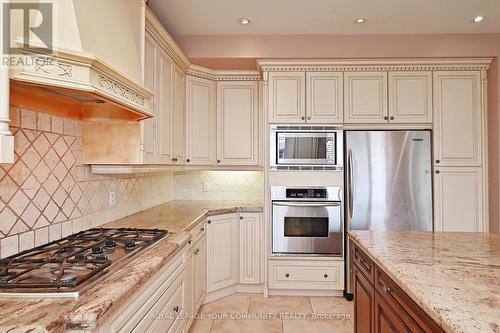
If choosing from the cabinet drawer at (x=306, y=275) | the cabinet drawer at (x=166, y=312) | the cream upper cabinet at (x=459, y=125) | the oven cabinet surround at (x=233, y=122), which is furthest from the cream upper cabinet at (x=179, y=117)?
the cream upper cabinet at (x=459, y=125)

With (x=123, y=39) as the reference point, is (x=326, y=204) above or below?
below

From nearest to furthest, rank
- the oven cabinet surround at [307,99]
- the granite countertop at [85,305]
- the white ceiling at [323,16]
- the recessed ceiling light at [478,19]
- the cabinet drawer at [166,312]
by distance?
the granite countertop at [85,305]
the cabinet drawer at [166,312]
the white ceiling at [323,16]
the recessed ceiling light at [478,19]
the oven cabinet surround at [307,99]

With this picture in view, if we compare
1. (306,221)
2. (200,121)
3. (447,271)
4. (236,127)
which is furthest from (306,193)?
(447,271)

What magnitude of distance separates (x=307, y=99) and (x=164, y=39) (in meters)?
1.51

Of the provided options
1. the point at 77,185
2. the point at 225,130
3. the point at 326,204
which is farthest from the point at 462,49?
the point at 77,185

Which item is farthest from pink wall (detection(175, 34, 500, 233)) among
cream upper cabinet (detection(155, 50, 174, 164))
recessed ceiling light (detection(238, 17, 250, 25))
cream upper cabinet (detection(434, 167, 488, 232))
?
cream upper cabinet (detection(155, 50, 174, 164))

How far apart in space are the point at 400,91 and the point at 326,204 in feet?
4.57

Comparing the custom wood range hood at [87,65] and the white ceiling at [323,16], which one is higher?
the white ceiling at [323,16]

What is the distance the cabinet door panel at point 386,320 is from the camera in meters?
1.26

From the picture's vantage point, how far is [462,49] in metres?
3.18

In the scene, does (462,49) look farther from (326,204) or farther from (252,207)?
(252,207)

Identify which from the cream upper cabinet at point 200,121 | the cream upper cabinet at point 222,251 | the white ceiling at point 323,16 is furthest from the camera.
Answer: the cream upper cabinet at point 200,121

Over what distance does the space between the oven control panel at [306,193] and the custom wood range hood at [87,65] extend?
5.86ft

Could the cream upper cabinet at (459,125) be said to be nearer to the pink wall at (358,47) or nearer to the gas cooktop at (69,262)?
the pink wall at (358,47)
